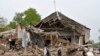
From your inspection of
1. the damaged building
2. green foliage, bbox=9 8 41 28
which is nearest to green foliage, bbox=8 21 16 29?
green foliage, bbox=9 8 41 28

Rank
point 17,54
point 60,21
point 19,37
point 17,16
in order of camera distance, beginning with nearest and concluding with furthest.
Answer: point 17,54
point 19,37
point 60,21
point 17,16

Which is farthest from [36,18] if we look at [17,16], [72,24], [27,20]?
[72,24]

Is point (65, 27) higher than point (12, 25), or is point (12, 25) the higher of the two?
point (12, 25)

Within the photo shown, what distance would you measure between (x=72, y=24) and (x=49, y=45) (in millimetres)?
5388

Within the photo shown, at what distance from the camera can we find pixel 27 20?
40.6 meters

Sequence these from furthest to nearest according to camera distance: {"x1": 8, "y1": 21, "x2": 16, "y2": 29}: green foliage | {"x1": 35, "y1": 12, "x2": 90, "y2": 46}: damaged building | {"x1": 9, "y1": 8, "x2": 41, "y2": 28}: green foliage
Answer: {"x1": 8, "y1": 21, "x2": 16, "y2": 29}: green foliage < {"x1": 9, "y1": 8, "x2": 41, "y2": 28}: green foliage < {"x1": 35, "y1": 12, "x2": 90, "y2": 46}: damaged building

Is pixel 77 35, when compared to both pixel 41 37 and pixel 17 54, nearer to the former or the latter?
pixel 41 37

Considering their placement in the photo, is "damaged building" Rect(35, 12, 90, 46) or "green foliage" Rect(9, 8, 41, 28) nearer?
"damaged building" Rect(35, 12, 90, 46)

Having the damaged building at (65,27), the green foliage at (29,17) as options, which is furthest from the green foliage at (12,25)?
the damaged building at (65,27)

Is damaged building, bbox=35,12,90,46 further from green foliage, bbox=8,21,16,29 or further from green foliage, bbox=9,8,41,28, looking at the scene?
green foliage, bbox=8,21,16,29

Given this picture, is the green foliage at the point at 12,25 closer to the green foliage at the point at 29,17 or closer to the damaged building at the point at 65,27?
the green foliage at the point at 29,17

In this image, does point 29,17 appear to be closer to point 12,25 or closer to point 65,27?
point 12,25

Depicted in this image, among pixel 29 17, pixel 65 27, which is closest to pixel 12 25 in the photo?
pixel 29 17

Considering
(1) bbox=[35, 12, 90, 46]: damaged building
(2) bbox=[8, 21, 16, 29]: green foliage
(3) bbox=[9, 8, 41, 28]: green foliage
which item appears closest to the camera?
(1) bbox=[35, 12, 90, 46]: damaged building
